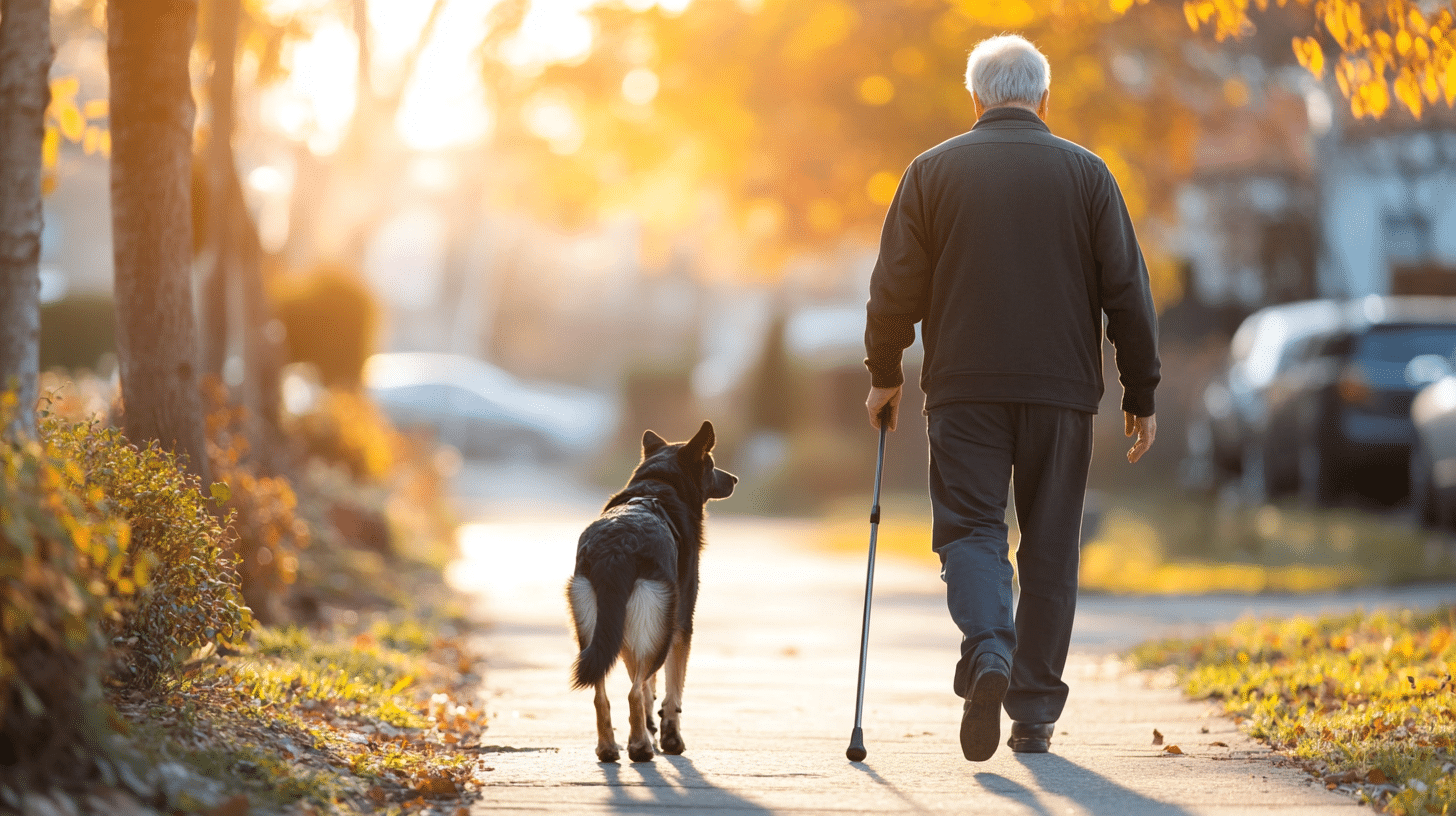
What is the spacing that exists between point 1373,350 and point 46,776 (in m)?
13.0

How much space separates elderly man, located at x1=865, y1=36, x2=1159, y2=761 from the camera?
5.05 m

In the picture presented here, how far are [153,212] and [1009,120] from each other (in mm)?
3373

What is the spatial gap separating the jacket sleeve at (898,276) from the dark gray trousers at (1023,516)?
0.30 meters

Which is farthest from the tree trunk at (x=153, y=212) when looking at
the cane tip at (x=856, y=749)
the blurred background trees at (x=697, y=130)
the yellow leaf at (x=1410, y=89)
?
the yellow leaf at (x=1410, y=89)

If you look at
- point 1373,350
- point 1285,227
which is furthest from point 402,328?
point 1373,350

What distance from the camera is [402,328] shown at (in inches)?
2466

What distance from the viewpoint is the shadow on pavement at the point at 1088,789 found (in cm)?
438

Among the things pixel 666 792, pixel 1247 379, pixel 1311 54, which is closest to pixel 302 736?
pixel 666 792

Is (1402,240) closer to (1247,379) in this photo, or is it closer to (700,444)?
(1247,379)

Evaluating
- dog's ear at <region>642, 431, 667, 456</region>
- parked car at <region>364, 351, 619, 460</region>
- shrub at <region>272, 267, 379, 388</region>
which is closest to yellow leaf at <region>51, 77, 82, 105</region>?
dog's ear at <region>642, 431, 667, 456</region>

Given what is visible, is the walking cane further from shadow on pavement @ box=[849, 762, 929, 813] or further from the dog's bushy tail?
the dog's bushy tail

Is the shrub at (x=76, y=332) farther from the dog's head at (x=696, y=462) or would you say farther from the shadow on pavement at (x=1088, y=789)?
the shadow on pavement at (x=1088, y=789)

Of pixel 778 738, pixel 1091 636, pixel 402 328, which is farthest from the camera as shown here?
pixel 402 328

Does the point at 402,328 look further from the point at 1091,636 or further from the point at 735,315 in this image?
the point at 1091,636
